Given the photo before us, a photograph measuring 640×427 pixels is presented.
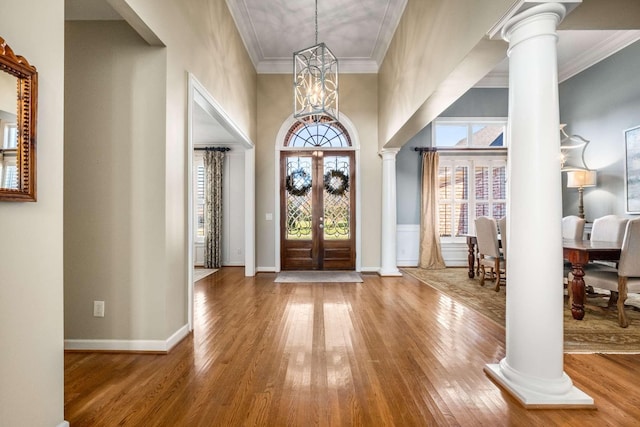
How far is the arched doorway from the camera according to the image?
6.39 m

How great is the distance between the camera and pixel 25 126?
1.39 m

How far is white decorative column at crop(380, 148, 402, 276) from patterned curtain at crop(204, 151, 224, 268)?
3.57 metres

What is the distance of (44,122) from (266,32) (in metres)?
4.40

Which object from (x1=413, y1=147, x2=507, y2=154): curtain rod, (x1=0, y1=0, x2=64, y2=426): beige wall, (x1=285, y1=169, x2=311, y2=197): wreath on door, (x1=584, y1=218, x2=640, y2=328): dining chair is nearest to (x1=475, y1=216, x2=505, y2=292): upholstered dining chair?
(x1=584, y1=218, x2=640, y2=328): dining chair

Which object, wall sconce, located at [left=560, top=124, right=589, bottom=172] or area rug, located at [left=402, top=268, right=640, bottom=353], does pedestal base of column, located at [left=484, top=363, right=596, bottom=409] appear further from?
wall sconce, located at [left=560, top=124, right=589, bottom=172]

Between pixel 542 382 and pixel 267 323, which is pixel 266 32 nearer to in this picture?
pixel 267 323

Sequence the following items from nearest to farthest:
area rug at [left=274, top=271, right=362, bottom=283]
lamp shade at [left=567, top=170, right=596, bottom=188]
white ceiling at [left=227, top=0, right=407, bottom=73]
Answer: white ceiling at [left=227, top=0, right=407, bottom=73] < lamp shade at [left=567, top=170, right=596, bottom=188] < area rug at [left=274, top=271, right=362, bottom=283]

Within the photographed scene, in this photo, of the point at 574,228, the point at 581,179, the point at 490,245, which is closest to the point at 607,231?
the point at 574,228

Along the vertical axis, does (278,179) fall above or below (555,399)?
above

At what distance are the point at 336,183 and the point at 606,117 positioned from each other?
15.3 feet

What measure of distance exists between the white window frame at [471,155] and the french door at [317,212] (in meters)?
2.16

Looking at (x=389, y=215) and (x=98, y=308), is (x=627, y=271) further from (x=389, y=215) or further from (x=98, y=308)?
(x=98, y=308)

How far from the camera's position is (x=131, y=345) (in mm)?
2598

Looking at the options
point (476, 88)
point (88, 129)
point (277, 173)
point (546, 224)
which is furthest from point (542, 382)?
point (476, 88)
